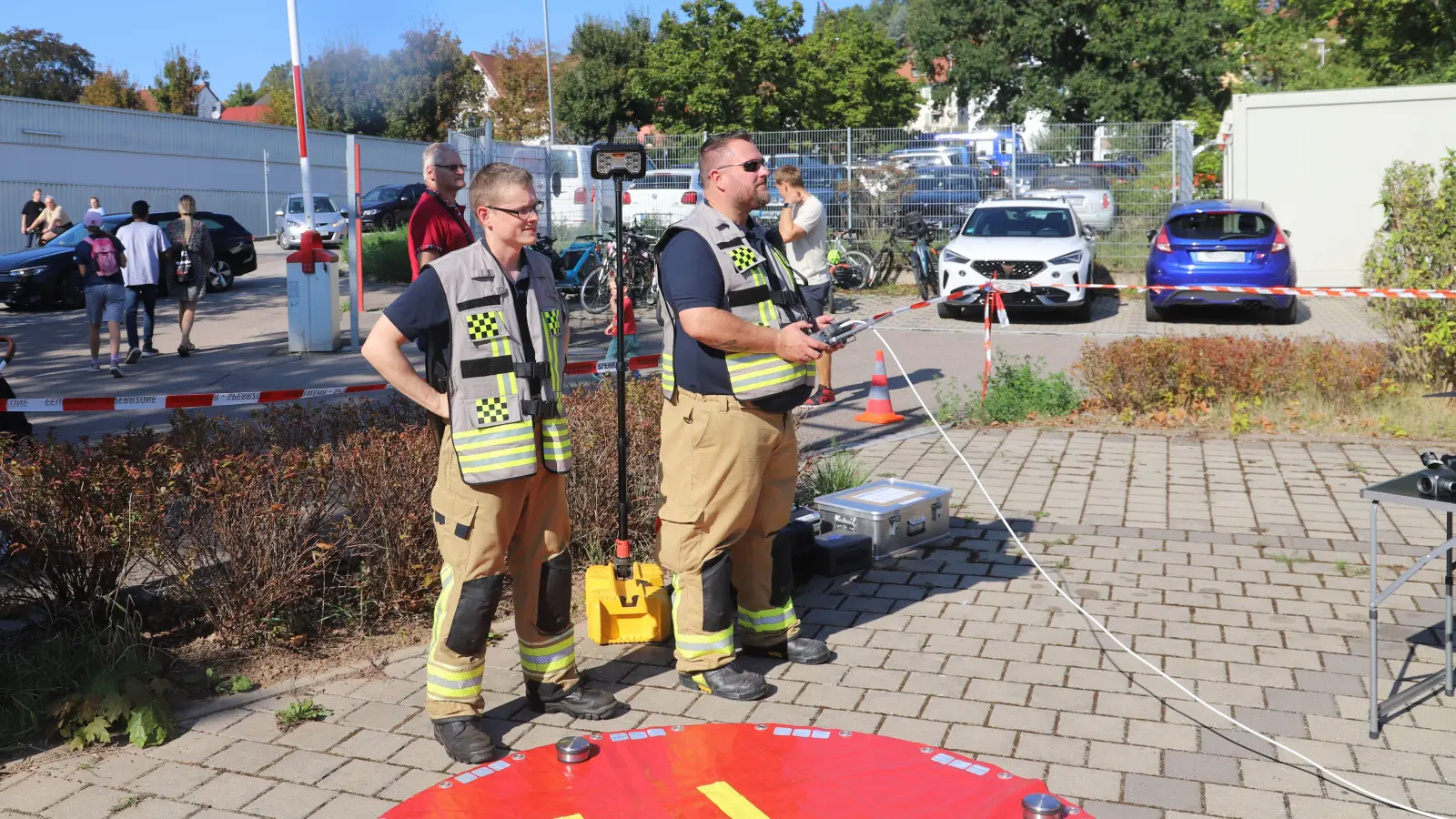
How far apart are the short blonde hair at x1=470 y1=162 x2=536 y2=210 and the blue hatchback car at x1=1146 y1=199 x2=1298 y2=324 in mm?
13940

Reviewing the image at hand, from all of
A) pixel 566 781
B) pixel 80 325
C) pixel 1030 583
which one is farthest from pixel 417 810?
pixel 80 325

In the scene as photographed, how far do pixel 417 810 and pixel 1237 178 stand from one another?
841 inches

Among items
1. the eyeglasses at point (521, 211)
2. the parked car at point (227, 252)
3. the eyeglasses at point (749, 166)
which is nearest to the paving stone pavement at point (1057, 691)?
the eyeglasses at point (521, 211)

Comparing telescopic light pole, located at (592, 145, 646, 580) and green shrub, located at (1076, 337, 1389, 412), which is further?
green shrub, located at (1076, 337, 1389, 412)

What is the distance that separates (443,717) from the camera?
173 inches

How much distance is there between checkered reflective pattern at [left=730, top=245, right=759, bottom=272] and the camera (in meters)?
4.77

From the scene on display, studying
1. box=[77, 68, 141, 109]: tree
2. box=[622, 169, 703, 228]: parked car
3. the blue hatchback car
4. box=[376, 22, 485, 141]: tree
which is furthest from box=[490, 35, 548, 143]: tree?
the blue hatchback car

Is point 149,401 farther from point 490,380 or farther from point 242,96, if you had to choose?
point 242,96

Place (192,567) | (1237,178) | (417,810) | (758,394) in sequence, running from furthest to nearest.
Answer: (1237,178) → (192,567) → (758,394) → (417,810)

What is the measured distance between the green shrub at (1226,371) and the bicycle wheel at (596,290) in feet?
30.2

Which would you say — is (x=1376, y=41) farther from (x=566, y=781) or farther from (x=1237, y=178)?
(x=566, y=781)

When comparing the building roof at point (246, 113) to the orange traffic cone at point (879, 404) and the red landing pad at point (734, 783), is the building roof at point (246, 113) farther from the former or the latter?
the red landing pad at point (734, 783)

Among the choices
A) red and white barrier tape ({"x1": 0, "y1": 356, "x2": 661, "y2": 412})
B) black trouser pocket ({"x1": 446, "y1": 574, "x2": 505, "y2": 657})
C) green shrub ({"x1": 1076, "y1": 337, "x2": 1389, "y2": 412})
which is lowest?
black trouser pocket ({"x1": 446, "y1": 574, "x2": 505, "y2": 657})

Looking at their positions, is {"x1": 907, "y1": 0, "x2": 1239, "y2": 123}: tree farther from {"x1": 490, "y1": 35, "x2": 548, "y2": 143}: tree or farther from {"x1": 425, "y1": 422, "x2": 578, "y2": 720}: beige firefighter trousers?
{"x1": 425, "y1": 422, "x2": 578, "y2": 720}: beige firefighter trousers
